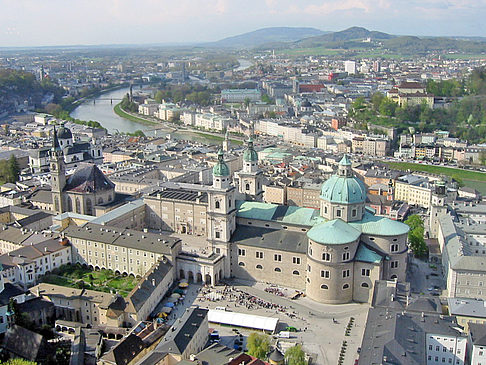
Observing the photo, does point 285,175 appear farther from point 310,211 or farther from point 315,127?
point 315,127

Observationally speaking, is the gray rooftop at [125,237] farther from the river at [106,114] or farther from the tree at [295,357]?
the river at [106,114]

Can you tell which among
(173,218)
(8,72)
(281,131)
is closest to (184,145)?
(281,131)

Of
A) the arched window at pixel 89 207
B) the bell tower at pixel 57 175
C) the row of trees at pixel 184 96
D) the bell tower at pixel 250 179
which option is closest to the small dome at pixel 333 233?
the bell tower at pixel 250 179

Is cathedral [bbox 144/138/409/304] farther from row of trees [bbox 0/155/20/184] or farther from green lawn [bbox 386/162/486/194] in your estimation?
green lawn [bbox 386/162/486/194]

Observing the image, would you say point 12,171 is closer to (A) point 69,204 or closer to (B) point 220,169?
(A) point 69,204

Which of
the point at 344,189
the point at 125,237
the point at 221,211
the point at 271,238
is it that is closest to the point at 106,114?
the point at 125,237

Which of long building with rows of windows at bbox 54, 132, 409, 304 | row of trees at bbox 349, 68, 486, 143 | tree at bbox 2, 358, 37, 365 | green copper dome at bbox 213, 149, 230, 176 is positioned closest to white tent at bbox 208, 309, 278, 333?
long building with rows of windows at bbox 54, 132, 409, 304

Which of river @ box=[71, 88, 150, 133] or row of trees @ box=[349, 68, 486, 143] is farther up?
row of trees @ box=[349, 68, 486, 143]
